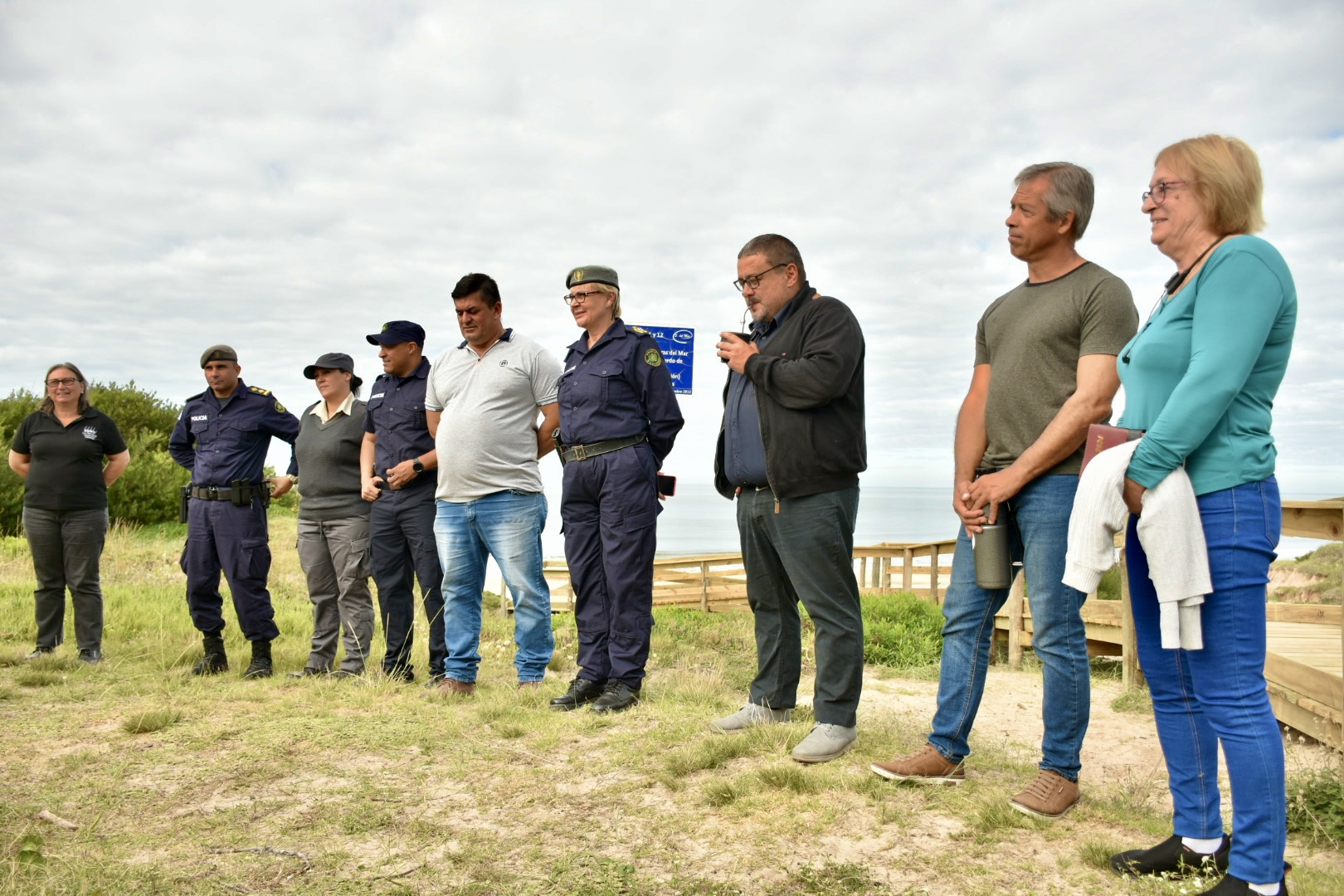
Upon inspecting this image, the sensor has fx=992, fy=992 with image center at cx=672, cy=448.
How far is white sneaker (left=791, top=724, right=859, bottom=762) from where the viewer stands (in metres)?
3.72

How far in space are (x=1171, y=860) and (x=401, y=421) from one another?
15.0 feet

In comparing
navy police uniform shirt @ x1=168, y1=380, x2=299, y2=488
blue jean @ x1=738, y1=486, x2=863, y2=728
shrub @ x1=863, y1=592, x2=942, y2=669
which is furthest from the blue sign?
blue jean @ x1=738, y1=486, x2=863, y2=728

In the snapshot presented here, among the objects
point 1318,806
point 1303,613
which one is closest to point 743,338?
point 1318,806

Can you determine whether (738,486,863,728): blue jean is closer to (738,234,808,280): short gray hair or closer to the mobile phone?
the mobile phone

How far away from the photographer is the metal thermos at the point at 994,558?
3268 mm

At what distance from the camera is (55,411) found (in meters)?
7.48

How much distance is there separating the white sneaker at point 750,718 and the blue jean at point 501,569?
4.93ft

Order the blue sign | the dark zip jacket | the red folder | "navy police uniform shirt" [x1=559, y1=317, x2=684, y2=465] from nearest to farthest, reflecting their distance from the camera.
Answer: the red folder → the dark zip jacket → "navy police uniform shirt" [x1=559, y1=317, x2=684, y2=465] → the blue sign

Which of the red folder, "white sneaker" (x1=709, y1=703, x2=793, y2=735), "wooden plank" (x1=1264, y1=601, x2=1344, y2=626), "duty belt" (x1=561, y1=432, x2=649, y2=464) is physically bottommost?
"wooden plank" (x1=1264, y1=601, x2=1344, y2=626)

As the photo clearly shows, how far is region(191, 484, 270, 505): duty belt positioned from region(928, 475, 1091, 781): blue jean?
192 inches

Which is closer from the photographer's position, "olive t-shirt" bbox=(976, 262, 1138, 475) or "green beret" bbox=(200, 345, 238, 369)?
"olive t-shirt" bbox=(976, 262, 1138, 475)

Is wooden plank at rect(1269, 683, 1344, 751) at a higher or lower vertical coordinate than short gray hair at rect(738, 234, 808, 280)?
lower

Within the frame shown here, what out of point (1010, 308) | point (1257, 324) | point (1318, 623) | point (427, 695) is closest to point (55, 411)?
point (427, 695)

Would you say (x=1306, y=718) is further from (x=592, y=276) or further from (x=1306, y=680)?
(x=592, y=276)
